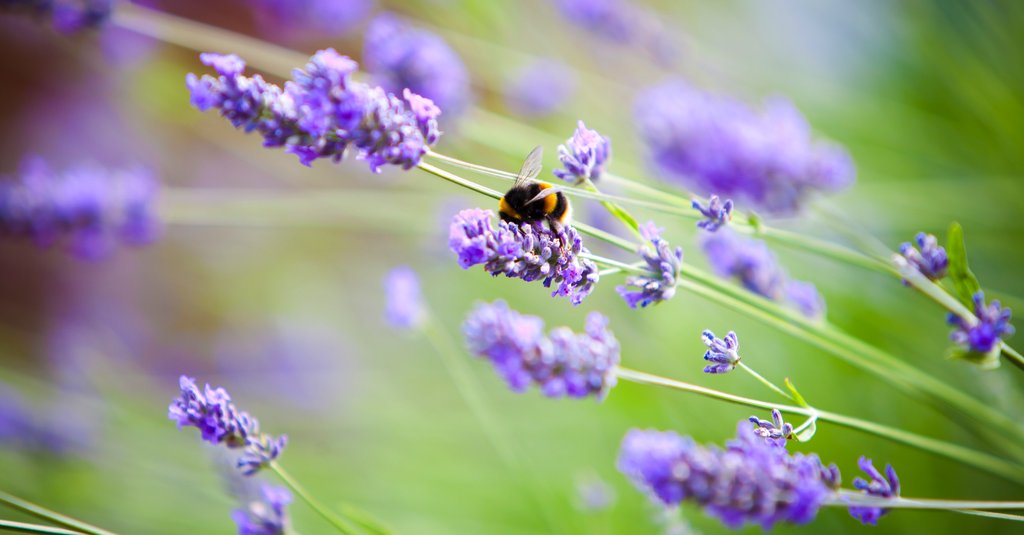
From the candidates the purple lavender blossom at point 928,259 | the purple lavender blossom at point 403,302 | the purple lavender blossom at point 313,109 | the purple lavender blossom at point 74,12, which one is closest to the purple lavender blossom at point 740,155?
the purple lavender blossom at point 928,259

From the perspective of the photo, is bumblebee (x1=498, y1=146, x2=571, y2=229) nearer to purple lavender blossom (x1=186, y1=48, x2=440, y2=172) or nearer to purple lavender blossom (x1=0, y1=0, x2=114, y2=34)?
purple lavender blossom (x1=186, y1=48, x2=440, y2=172)

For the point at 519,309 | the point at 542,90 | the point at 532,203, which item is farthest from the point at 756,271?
the point at 519,309

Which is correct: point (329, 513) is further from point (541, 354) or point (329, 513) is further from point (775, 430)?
point (775, 430)

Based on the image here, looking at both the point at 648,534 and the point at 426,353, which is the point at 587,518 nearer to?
the point at 648,534

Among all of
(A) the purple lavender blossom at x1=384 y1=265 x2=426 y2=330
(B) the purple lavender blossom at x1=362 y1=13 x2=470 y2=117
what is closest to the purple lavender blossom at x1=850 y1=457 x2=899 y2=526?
(A) the purple lavender blossom at x1=384 y1=265 x2=426 y2=330

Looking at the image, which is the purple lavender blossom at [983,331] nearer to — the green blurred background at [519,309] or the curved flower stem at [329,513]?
the green blurred background at [519,309]

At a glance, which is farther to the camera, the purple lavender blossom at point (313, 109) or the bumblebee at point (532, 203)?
the bumblebee at point (532, 203)

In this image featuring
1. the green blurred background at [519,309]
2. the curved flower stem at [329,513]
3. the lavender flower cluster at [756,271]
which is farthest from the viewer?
the green blurred background at [519,309]
